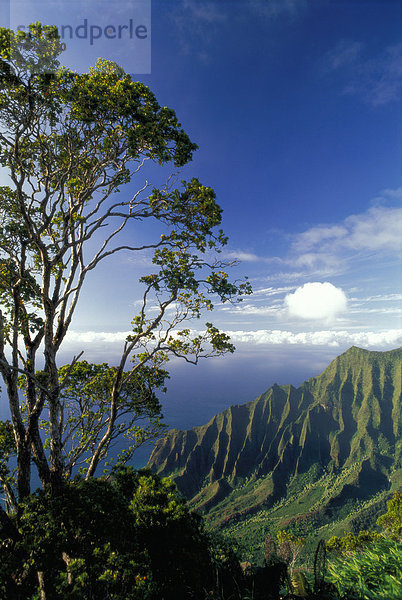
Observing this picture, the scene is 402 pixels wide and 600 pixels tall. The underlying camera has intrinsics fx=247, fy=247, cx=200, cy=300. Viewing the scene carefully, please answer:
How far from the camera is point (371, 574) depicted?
4477mm

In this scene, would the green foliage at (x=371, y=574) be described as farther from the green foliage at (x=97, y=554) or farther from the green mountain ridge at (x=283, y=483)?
the green mountain ridge at (x=283, y=483)

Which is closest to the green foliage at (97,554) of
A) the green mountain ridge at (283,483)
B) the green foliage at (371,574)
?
the green foliage at (371,574)

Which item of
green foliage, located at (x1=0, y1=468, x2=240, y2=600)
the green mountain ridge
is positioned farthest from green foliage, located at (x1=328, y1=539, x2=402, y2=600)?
the green mountain ridge

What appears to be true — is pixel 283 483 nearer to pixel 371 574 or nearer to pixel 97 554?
pixel 97 554


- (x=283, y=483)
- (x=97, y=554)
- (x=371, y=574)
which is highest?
(x=371, y=574)

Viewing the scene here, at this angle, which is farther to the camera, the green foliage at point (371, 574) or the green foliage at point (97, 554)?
the green foliage at point (97, 554)

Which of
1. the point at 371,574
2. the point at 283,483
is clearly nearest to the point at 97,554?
the point at 371,574

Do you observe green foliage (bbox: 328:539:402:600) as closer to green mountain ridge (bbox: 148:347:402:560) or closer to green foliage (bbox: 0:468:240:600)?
A: green foliage (bbox: 0:468:240:600)

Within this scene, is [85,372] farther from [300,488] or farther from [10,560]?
[300,488]

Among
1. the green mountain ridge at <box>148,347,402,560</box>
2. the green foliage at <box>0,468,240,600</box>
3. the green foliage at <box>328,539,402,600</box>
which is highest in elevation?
the green foliage at <box>328,539,402,600</box>

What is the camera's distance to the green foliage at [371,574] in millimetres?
4008

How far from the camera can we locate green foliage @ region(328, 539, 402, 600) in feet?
13.1

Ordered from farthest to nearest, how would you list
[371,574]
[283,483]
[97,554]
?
[283,483], [97,554], [371,574]

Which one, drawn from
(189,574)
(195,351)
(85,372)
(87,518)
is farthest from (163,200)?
(189,574)
